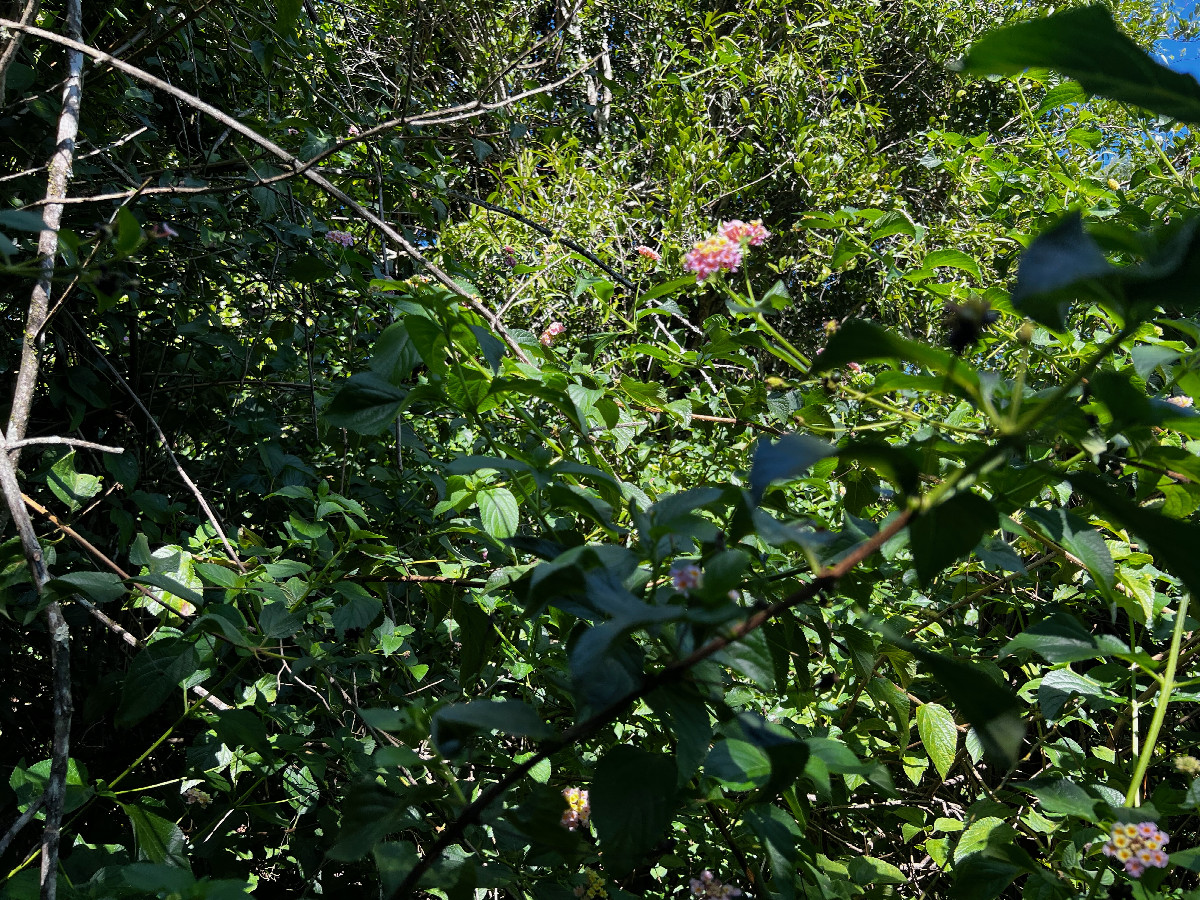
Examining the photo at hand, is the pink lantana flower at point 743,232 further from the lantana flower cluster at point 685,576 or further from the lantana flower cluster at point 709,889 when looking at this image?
the lantana flower cluster at point 709,889

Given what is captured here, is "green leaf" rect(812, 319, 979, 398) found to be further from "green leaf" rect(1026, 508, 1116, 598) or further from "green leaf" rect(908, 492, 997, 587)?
"green leaf" rect(1026, 508, 1116, 598)

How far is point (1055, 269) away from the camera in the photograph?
312 millimetres

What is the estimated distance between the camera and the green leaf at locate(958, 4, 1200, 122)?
32 cm

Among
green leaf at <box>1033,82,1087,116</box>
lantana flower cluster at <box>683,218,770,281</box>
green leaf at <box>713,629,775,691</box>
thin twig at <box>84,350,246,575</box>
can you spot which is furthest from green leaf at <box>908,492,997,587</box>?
green leaf at <box>1033,82,1087,116</box>

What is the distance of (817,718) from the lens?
1145 mm

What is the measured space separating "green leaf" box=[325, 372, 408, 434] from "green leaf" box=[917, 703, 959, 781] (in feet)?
2.32

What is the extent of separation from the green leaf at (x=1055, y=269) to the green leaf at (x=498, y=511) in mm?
539

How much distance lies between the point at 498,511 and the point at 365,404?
0.19 m

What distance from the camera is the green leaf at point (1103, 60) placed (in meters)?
0.32

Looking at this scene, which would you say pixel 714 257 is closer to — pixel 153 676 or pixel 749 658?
pixel 749 658

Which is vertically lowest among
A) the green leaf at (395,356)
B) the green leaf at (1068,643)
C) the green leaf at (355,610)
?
the green leaf at (355,610)

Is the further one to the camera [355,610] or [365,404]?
[355,610]

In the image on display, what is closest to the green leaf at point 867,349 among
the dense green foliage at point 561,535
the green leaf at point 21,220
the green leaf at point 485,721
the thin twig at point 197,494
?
the dense green foliage at point 561,535

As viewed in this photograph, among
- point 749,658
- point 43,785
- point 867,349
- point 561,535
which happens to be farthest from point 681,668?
point 43,785
